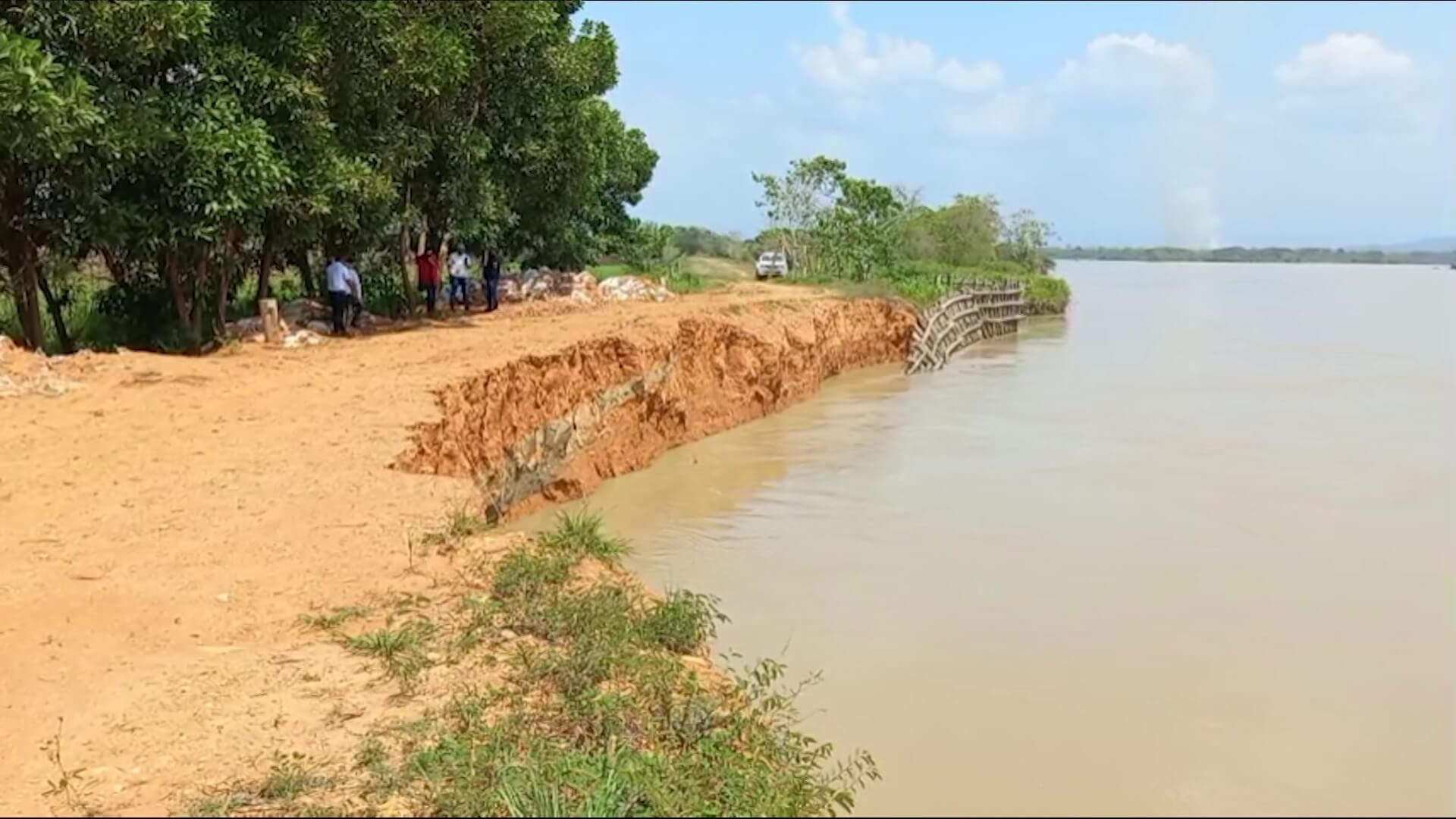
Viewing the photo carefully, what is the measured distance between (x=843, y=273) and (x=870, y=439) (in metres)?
19.2

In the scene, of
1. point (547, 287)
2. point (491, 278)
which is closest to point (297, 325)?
point (491, 278)

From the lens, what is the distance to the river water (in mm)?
5102

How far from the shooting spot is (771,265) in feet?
116

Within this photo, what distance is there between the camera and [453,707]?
4617mm

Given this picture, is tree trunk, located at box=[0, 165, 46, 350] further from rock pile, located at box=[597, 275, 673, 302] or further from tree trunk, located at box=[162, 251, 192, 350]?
rock pile, located at box=[597, 275, 673, 302]

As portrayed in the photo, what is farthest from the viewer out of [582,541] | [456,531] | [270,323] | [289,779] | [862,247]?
[862,247]

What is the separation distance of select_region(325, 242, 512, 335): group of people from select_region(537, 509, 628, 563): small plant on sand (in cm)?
920

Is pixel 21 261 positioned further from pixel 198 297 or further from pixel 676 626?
pixel 676 626

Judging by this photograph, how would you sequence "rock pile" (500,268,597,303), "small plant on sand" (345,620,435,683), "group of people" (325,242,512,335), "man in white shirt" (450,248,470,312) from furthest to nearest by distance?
1. "rock pile" (500,268,597,303)
2. "man in white shirt" (450,248,470,312)
3. "group of people" (325,242,512,335)
4. "small plant on sand" (345,620,435,683)

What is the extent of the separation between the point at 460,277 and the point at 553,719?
Result: 16.1m

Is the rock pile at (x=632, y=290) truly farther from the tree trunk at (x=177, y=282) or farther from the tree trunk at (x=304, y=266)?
the tree trunk at (x=177, y=282)

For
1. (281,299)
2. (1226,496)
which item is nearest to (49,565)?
(1226,496)

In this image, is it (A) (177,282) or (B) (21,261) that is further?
(A) (177,282)

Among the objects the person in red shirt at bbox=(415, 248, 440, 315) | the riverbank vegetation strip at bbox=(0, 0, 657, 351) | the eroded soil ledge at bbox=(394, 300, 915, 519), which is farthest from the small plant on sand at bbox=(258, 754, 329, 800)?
the person in red shirt at bbox=(415, 248, 440, 315)
